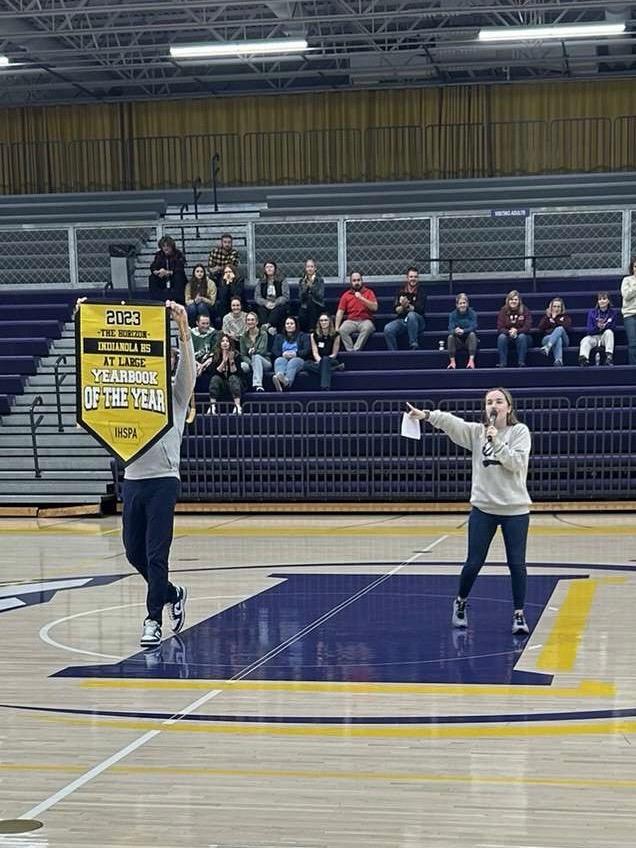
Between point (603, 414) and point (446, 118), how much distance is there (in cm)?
1385

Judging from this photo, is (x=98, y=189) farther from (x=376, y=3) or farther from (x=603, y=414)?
(x=603, y=414)

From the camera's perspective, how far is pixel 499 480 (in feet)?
28.0

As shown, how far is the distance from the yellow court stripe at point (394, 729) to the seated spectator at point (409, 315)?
13.7m

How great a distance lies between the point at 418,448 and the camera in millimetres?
17984

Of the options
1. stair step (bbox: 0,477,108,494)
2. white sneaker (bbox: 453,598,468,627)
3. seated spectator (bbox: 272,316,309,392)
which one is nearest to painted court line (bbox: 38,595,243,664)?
white sneaker (bbox: 453,598,468,627)

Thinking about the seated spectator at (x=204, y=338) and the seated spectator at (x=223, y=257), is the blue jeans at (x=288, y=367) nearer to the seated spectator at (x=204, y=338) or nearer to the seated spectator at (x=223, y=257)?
the seated spectator at (x=204, y=338)

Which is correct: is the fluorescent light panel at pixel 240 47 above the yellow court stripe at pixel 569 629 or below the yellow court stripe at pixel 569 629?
above

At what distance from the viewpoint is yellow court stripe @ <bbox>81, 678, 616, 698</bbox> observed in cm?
713

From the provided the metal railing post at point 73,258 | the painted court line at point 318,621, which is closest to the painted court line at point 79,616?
the painted court line at point 318,621

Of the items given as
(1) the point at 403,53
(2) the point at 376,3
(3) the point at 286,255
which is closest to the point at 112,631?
(3) the point at 286,255

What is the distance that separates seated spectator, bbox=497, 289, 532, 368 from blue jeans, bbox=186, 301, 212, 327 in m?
4.79

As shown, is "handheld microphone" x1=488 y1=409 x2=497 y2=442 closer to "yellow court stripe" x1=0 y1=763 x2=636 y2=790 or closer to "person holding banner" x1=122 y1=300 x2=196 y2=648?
"person holding banner" x1=122 y1=300 x2=196 y2=648

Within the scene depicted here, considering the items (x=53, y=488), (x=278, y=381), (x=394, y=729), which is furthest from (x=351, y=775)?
(x=278, y=381)

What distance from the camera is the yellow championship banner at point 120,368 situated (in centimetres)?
855
